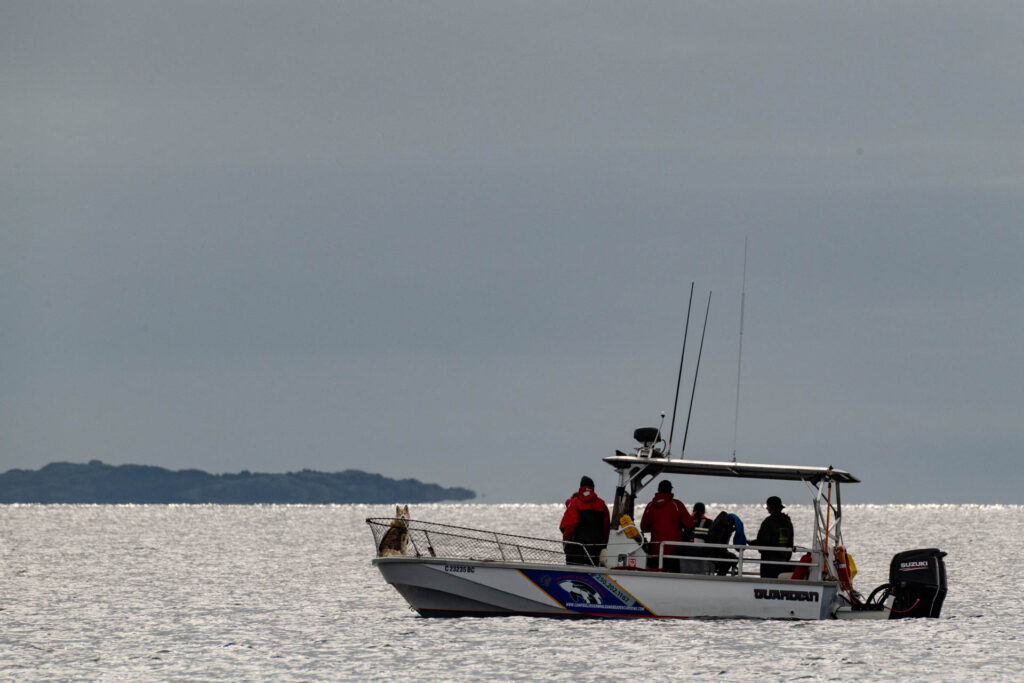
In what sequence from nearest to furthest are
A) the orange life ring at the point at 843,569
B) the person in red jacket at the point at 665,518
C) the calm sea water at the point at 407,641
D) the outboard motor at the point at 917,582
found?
1. the calm sea water at the point at 407,641
2. the person in red jacket at the point at 665,518
3. the orange life ring at the point at 843,569
4. the outboard motor at the point at 917,582

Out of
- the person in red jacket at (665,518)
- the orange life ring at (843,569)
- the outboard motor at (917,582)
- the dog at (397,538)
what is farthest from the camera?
the outboard motor at (917,582)

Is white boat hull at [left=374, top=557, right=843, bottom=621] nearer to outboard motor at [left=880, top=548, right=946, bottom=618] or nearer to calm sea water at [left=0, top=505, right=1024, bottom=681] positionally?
calm sea water at [left=0, top=505, right=1024, bottom=681]

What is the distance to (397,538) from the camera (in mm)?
22219

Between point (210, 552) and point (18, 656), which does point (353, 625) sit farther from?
point (210, 552)

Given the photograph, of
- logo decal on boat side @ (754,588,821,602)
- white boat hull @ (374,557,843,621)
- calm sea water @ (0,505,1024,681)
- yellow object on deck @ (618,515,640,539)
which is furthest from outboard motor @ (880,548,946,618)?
yellow object on deck @ (618,515,640,539)

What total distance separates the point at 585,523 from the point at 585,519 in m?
0.06

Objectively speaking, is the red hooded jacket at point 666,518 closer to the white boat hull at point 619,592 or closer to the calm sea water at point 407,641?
the white boat hull at point 619,592

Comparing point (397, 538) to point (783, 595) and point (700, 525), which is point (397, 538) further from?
point (783, 595)

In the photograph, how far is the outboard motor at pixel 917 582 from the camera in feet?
75.8

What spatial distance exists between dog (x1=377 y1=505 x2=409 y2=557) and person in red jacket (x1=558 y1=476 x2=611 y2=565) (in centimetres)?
241

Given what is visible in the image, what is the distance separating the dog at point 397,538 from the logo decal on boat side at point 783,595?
5373mm

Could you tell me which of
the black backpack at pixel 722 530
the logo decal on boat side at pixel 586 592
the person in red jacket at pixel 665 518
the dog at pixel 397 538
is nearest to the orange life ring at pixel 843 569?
the black backpack at pixel 722 530

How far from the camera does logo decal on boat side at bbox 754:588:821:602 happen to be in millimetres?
21531

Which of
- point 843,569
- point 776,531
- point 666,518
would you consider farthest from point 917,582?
point 666,518
